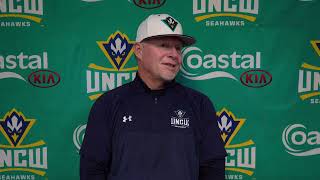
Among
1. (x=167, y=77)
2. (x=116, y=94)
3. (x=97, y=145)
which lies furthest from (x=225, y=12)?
(x=97, y=145)

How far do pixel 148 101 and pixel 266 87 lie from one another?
0.69 meters

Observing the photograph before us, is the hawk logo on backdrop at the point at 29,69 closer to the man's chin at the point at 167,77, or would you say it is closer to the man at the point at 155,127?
the man at the point at 155,127

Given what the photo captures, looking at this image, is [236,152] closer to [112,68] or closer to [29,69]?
[112,68]

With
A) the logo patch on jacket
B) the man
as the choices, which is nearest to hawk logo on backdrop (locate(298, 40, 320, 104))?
the man

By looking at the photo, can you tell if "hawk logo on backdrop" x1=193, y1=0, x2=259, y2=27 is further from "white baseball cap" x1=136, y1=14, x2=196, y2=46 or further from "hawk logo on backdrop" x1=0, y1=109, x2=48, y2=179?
"hawk logo on backdrop" x1=0, y1=109, x2=48, y2=179

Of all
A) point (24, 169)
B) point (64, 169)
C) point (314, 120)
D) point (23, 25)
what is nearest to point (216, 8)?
point (314, 120)

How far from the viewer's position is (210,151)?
1.24 m

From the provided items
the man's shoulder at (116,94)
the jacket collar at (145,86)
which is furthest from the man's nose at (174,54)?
the man's shoulder at (116,94)

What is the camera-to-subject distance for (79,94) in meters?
1.58

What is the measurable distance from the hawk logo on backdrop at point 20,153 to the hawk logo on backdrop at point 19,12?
49 centimetres

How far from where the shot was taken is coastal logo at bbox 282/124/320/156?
5.20 feet

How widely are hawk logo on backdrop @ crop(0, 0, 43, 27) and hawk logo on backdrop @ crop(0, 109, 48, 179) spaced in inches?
19.4

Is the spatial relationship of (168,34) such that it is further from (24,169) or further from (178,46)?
(24,169)

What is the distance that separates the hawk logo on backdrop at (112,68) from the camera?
5.12 feet
